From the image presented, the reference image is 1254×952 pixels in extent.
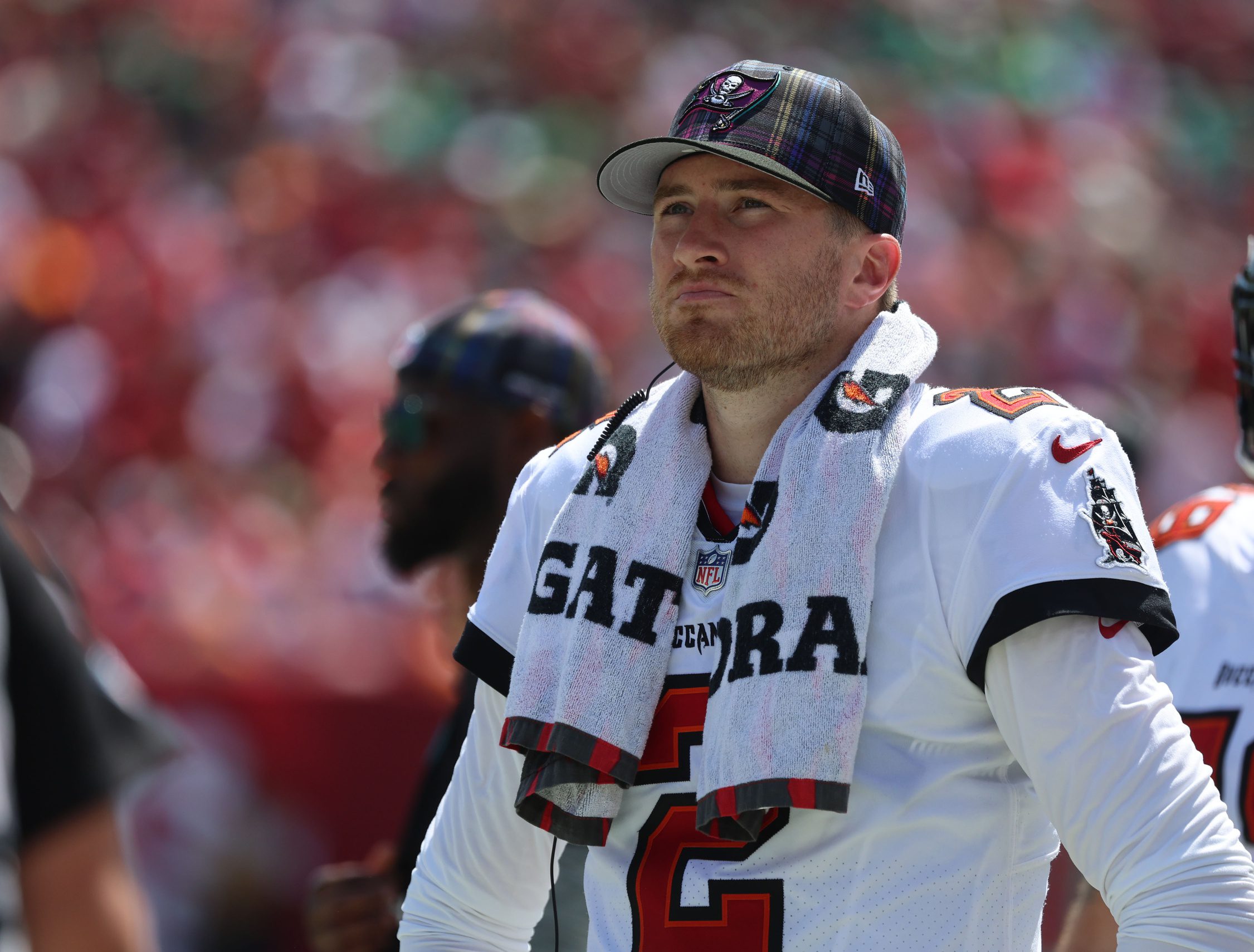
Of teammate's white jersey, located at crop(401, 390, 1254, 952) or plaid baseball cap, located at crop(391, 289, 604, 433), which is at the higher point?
plaid baseball cap, located at crop(391, 289, 604, 433)

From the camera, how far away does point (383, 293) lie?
1051cm

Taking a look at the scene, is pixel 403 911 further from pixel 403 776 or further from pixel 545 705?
pixel 403 776

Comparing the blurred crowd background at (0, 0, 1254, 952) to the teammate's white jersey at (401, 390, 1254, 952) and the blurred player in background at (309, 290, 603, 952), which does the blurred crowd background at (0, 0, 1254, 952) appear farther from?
the teammate's white jersey at (401, 390, 1254, 952)

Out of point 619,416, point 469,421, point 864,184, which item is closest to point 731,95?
point 864,184

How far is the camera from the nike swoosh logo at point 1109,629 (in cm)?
177

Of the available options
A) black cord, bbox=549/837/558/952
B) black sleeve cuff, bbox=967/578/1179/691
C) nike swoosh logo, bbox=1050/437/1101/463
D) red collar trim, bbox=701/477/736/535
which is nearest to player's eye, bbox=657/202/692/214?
red collar trim, bbox=701/477/736/535

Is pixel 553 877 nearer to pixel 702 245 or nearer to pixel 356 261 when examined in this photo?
pixel 702 245

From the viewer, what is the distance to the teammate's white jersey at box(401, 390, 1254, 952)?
5.72 ft

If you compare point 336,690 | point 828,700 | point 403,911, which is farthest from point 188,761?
point 828,700

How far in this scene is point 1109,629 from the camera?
1777mm

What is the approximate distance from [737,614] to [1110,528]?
49 cm

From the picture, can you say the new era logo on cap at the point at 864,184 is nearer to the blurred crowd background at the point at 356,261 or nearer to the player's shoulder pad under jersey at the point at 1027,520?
the player's shoulder pad under jersey at the point at 1027,520

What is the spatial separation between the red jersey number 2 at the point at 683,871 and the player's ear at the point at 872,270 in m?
0.62

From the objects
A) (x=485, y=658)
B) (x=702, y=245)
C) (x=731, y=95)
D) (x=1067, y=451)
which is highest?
(x=731, y=95)
